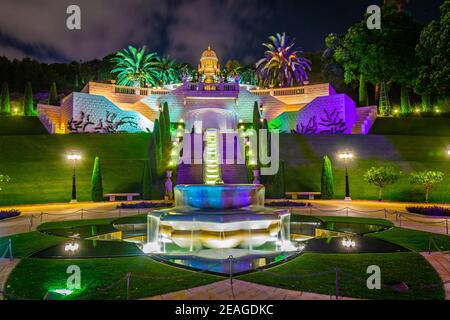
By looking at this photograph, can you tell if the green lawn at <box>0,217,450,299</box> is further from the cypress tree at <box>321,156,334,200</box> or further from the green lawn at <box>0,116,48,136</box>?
the green lawn at <box>0,116,48,136</box>

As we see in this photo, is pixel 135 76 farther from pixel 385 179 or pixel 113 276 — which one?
pixel 113 276

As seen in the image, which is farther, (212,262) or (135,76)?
(135,76)

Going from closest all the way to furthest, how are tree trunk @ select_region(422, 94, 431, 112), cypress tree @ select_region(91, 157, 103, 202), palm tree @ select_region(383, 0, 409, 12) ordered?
cypress tree @ select_region(91, 157, 103, 202), tree trunk @ select_region(422, 94, 431, 112), palm tree @ select_region(383, 0, 409, 12)

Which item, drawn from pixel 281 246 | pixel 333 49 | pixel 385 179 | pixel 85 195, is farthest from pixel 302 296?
pixel 333 49

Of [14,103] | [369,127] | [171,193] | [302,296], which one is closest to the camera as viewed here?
[302,296]

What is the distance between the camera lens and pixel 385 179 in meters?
24.2

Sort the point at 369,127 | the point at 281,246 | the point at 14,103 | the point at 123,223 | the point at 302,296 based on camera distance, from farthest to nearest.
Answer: the point at 14,103 < the point at 369,127 < the point at 123,223 < the point at 281,246 < the point at 302,296

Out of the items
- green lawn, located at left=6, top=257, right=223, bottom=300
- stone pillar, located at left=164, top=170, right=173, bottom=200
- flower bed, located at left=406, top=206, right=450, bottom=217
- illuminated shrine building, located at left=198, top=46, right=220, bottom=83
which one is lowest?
green lawn, located at left=6, top=257, right=223, bottom=300

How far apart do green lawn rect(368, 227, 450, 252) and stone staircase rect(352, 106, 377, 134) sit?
97.8 ft

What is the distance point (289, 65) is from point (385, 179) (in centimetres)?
4487

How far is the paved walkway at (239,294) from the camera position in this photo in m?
6.35

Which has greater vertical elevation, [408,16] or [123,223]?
[408,16]

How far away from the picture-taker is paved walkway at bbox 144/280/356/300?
6348 mm

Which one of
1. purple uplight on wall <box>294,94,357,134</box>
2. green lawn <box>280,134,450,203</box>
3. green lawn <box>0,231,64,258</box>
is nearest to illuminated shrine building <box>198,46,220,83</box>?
purple uplight on wall <box>294,94,357,134</box>
